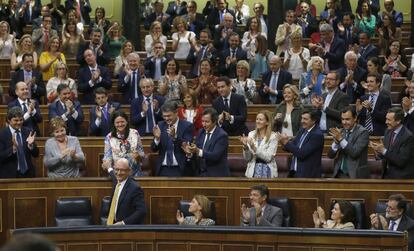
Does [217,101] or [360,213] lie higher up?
[217,101]

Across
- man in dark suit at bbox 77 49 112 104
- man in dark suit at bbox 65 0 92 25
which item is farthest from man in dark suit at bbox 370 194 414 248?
man in dark suit at bbox 65 0 92 25

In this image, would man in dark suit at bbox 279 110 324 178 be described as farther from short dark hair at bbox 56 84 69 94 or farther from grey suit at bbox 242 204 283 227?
short dark hair at bbox 56 84 69 94

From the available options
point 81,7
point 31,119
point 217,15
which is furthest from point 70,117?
point 81,7

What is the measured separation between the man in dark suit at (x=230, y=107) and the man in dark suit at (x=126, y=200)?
2181 mm

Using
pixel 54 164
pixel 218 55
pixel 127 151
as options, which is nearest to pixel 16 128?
pixel 54 164

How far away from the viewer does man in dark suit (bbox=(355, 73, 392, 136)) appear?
34.0 ft

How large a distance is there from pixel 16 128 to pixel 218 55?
414cm

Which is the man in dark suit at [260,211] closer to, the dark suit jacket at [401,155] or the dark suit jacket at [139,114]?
the dark suit jacket at [401,155]

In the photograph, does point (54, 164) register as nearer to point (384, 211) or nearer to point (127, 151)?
point (127, 151)

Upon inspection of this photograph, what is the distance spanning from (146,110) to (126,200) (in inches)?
90.5

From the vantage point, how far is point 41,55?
1264cm

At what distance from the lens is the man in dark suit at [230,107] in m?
10.5

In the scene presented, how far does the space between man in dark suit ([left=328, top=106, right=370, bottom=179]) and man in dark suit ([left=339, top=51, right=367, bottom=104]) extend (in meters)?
2.32

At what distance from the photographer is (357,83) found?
1155cm
